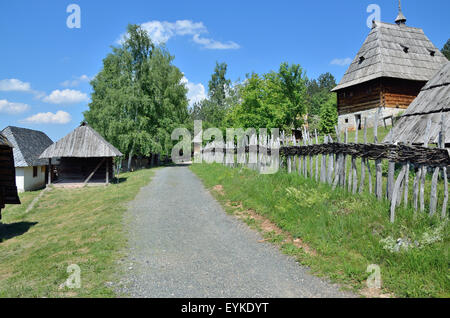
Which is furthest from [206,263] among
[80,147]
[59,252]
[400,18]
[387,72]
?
[400,18]

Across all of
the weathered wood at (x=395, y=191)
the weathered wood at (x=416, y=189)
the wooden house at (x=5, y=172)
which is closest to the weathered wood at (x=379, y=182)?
the weathered wood at (x=395, y=191)

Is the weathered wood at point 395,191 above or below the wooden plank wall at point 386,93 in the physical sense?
below

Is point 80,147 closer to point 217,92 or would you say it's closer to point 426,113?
point 426,113

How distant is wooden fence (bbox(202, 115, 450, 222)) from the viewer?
5.71 metres

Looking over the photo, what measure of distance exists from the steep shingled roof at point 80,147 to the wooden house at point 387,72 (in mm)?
20381

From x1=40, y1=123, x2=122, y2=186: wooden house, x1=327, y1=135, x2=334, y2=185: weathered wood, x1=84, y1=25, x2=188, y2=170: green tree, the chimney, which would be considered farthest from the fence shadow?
the chimney

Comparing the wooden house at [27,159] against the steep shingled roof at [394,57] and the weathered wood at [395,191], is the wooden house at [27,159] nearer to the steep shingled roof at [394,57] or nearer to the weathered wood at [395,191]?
the weathered wood at [395,191]

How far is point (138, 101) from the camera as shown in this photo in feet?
99.9

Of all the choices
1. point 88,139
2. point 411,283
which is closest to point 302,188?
point 411,283

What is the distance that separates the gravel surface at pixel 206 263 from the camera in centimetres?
443

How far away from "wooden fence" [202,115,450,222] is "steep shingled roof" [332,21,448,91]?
15.7 meters

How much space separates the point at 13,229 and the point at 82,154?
10.0 meters
